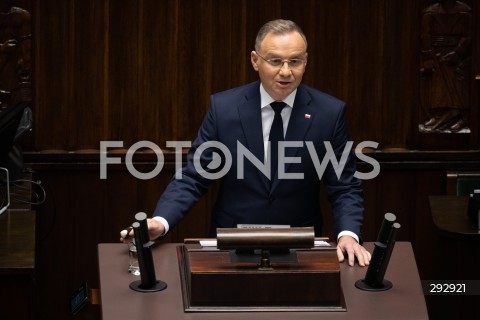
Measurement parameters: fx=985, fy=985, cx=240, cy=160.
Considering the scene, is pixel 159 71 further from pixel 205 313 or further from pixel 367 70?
pixel 205 313

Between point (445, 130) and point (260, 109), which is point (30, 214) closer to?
point (260, 109)

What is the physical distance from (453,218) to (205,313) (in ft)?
6.75

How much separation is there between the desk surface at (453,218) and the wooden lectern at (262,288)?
156 centimetres

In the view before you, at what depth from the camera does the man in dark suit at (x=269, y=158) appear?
12.5 ft

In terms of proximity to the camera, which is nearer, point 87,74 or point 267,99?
point 267,99

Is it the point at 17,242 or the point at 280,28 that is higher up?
the point at 280,28

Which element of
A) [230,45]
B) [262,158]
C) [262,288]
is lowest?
[262,288]

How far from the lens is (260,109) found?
12.9ft

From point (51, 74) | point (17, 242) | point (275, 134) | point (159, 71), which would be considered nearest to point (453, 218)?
point (275, 134)

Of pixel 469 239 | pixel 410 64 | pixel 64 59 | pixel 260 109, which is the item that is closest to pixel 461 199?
pixel 469 239

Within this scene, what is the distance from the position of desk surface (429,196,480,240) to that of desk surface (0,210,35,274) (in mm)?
1785

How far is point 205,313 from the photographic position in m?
2.77

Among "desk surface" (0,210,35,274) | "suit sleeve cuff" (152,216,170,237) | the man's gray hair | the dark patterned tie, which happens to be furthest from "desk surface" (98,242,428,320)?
the man's gray hair

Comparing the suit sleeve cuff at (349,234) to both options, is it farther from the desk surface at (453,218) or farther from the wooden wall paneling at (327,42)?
the wooden wall paneling at (327,42)
